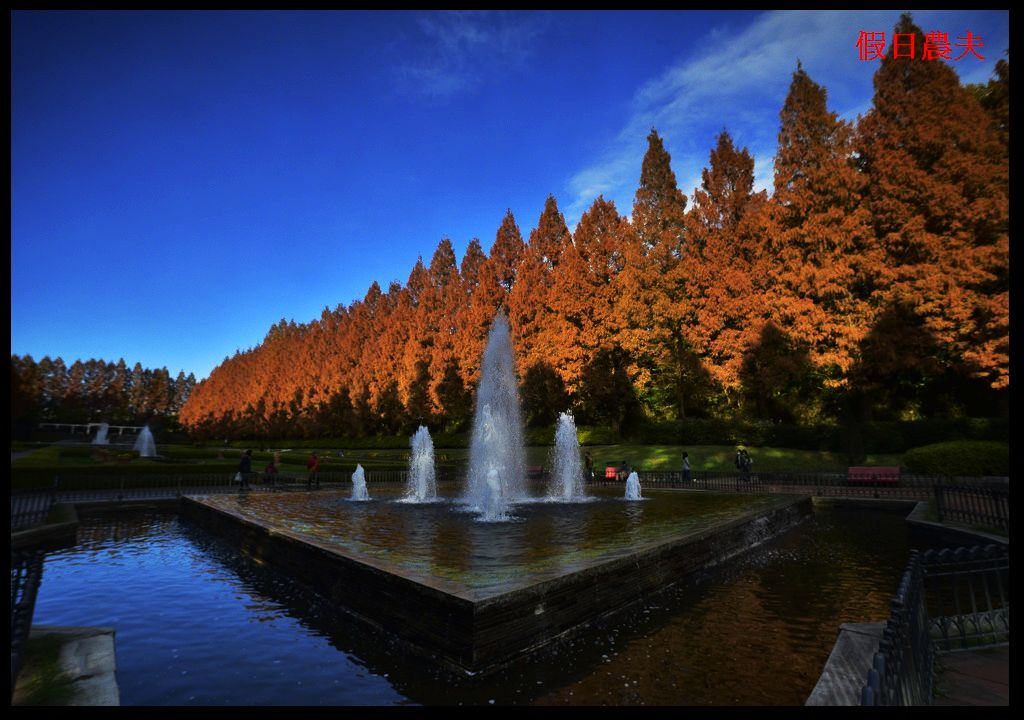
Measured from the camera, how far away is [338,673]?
5273 millimetres

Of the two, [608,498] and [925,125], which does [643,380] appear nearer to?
[608,498]

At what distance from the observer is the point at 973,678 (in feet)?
14.7

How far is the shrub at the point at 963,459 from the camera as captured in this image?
60.7 ft

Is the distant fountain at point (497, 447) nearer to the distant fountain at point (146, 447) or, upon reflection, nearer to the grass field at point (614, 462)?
the grass field at point (614, 462)

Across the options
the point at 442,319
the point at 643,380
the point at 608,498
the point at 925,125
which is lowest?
the point at 608,498

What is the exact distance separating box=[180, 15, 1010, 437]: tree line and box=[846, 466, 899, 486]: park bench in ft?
15.5

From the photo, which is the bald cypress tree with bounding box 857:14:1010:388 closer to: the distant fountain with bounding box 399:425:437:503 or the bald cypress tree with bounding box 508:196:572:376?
the bald cypress tree with bounding box 508:196:572:376

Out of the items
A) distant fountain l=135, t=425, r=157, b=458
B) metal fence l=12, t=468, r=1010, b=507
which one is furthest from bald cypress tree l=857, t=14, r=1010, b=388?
distant fountain l=135, t=425, r=157, b=458

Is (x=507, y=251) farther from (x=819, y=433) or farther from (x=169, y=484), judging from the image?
(x=169, y=484)

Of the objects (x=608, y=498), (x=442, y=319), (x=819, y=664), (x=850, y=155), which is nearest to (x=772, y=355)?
(x=850, y=155)

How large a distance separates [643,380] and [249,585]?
25334mm

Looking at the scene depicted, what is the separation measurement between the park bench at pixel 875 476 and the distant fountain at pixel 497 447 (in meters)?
12.3

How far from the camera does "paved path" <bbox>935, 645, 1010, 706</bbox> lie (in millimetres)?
4125

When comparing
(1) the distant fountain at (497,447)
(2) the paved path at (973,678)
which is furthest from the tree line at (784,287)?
(2) the paved path at (973,678)
